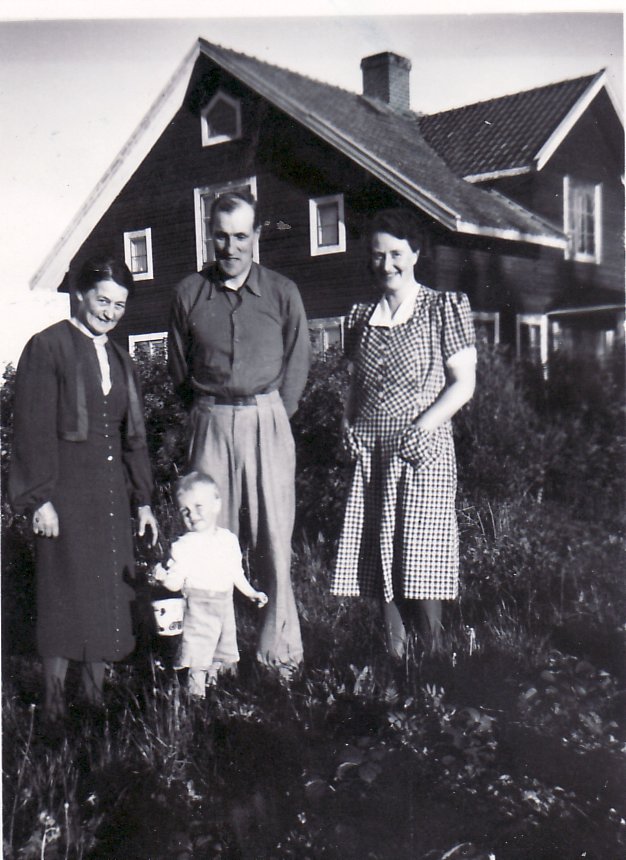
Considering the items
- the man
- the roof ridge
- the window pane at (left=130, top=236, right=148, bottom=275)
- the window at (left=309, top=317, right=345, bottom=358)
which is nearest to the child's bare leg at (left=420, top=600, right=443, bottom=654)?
the man

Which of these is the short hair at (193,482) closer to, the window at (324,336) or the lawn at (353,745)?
the lawn at (353,745)

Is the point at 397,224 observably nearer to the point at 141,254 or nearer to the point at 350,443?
the point at 350,443

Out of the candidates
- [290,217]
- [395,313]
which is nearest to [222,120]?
[290,217]

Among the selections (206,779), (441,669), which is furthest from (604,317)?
(206,779)

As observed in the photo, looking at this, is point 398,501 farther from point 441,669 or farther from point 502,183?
point 502,183

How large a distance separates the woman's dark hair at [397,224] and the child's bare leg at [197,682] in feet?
5.69

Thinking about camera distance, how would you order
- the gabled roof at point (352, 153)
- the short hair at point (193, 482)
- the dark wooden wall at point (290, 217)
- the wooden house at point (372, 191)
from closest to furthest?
the short hair at point (193, 482)
the gabled roof at point (352, 153)
the wooden house at point (372, 191)
the dark wooden wall at point (290, 217)

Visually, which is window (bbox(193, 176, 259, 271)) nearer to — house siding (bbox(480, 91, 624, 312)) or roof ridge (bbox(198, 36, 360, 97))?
roof ridge (bbox(198, 36, 360, 97))

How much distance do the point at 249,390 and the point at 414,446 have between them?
65 centimetres

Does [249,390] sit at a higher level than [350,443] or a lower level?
higher

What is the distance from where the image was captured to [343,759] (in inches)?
101

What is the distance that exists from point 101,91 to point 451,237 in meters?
1.83

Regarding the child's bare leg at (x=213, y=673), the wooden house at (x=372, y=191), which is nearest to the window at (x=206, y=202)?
the wooden house at (x=372, y=191)

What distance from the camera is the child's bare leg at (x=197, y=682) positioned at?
2.90m
